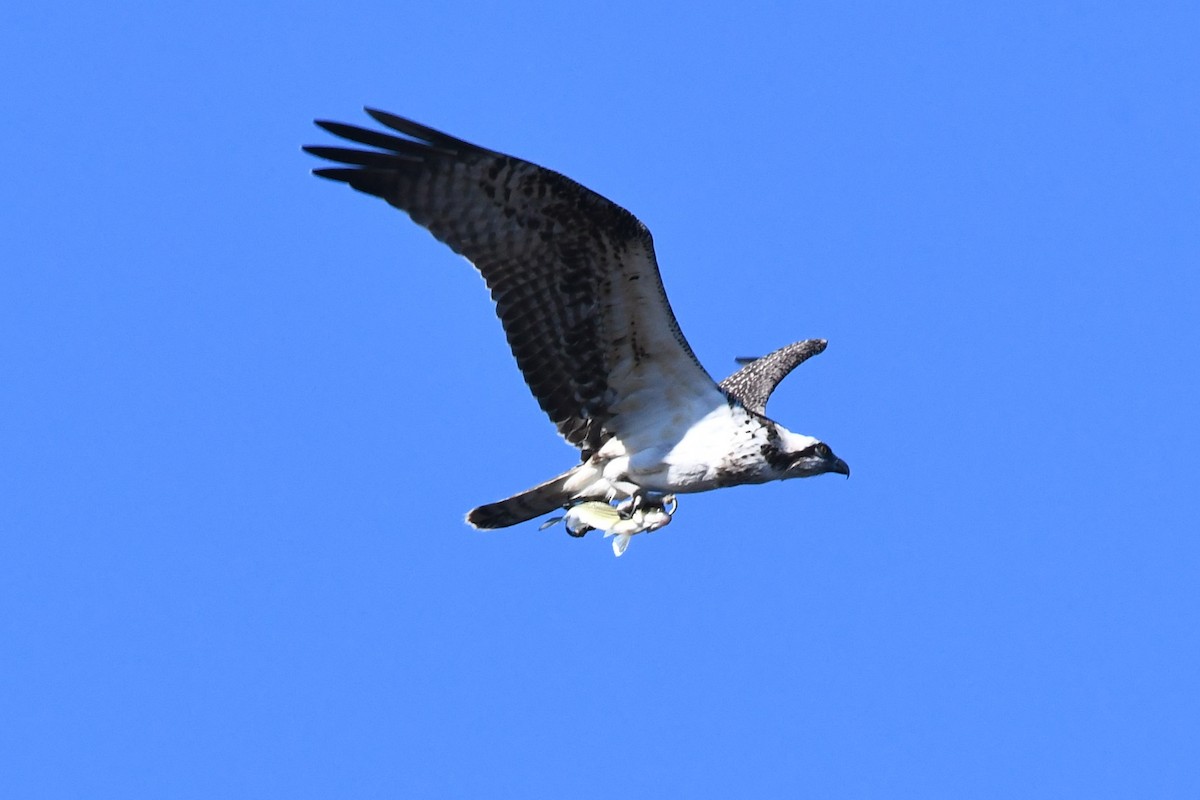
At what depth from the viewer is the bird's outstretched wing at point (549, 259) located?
11117mm

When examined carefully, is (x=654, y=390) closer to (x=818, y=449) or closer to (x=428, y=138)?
(x=818, y=449)

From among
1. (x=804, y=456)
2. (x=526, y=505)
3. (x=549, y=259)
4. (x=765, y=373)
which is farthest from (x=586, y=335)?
(x=765, y=373)

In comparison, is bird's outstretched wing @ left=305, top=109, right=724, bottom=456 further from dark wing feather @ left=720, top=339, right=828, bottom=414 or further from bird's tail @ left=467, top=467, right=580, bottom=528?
dark wing feather @ left=720, top=339, right=828, bottom=414

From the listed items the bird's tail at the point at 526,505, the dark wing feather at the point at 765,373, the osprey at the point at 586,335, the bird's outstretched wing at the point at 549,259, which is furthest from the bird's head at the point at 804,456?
the dark wing feather at the point at 765,373

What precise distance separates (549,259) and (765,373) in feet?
13.2

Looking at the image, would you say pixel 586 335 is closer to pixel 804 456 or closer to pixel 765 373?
pixel 804 456

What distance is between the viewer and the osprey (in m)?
11.2

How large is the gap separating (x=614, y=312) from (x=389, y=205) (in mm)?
1616

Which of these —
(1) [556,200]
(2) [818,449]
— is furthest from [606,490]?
(1) [556,200]

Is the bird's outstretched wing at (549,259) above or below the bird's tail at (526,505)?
above

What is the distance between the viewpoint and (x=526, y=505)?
490 inches

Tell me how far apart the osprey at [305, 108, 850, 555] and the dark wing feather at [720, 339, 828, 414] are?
2.13m

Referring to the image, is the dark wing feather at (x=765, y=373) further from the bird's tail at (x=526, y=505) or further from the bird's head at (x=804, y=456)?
the bird's tail at (x=526, y=505)

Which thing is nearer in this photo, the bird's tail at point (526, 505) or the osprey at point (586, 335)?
the osprey at point (586, 335)
